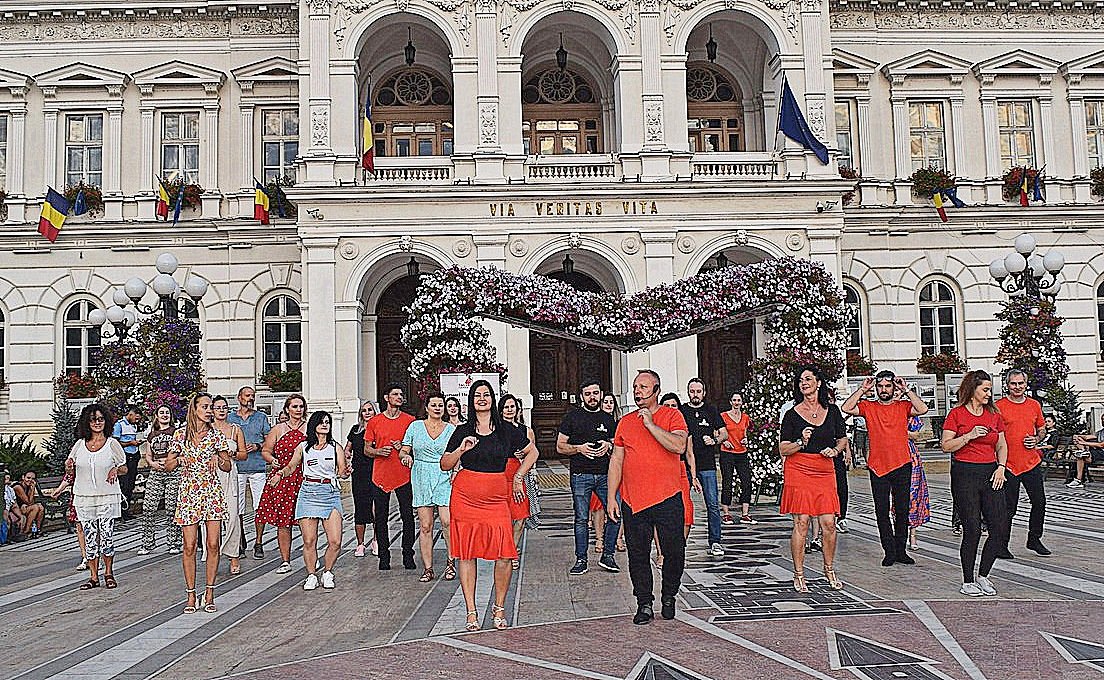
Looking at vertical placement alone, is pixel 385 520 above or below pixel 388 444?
below

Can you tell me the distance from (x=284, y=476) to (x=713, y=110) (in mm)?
19787

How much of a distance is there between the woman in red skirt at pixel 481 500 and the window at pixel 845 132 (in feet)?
71.2

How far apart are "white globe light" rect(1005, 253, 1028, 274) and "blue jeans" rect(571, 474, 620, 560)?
10.4 meters

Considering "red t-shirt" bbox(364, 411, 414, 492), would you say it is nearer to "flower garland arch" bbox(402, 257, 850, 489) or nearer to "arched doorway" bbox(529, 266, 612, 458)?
"flower garland arch" bbox(402, 257, 850, 489)

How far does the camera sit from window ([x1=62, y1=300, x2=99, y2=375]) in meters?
27.3

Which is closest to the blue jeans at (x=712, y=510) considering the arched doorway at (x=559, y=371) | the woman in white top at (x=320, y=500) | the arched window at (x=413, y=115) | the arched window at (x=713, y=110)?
the woman in white top at (x=320, y=500)

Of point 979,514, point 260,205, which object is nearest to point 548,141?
point 260,205

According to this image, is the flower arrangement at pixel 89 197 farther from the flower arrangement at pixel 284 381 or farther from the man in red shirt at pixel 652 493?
the man in red shirt at pixel 652 493

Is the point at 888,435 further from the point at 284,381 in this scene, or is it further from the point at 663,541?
the point at 284,381

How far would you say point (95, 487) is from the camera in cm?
1045

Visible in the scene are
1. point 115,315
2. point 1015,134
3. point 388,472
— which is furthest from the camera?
point 1015,134

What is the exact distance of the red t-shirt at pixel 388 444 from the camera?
11383mm

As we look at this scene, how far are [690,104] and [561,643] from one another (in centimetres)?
2191

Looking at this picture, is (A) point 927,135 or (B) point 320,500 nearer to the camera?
(B) point 320,500
